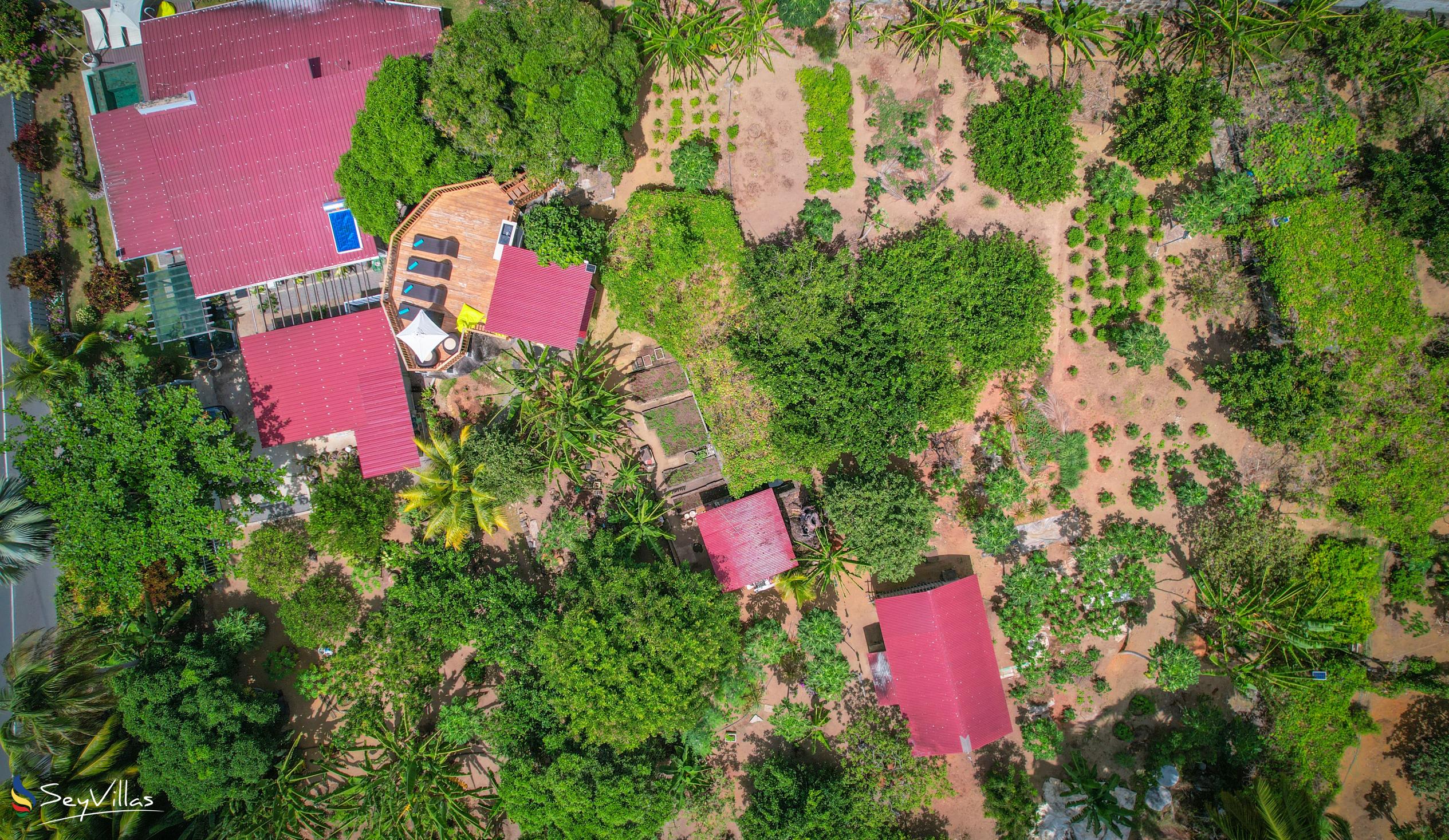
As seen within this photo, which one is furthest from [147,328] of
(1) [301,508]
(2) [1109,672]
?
(2) [1109,672]

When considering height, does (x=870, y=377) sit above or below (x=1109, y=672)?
above

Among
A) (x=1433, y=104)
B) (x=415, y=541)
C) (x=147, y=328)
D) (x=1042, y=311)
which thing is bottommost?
(x=415, y=541)

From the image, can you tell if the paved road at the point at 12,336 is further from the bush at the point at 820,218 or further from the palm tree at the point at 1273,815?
the palm tree at the point at 1273,815

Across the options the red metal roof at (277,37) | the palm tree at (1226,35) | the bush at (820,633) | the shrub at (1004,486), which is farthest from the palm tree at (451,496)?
the palm tree at (1226,35)

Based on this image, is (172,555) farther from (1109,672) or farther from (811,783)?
(1109,672)

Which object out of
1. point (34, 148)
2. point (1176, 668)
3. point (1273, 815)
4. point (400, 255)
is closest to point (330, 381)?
point (400, 255)

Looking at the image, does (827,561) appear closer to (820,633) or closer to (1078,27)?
(820,633)
